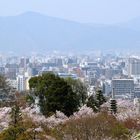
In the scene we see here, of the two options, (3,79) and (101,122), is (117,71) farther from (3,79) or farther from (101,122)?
(101,122)

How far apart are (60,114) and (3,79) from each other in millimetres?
8958

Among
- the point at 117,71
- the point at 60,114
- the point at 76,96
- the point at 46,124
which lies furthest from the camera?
the point at 117,71

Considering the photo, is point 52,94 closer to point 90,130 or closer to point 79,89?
point 79,89

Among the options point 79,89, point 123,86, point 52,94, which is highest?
point 52,94

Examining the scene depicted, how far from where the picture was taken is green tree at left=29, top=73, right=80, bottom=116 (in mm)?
17250

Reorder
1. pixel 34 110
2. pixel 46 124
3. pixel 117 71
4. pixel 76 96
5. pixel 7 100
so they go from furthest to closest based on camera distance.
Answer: pixel 117 71
pixel 7 100
pixel 76 96
pixel 34 110
pixel 46 124

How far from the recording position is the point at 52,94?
17.2 meters

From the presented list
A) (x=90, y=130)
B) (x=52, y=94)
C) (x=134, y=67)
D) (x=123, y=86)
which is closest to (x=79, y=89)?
(x=52, y=94)

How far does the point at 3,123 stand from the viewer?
47.1 feet

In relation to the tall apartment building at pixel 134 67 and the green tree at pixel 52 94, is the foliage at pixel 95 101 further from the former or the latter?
the tall apartment building at pixel 134 67

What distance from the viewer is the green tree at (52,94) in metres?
17.2

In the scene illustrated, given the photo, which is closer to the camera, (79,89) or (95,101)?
(95,101)

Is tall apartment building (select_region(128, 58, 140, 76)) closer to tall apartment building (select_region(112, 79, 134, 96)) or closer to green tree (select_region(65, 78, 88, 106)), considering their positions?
tall apartment building (select_region(112, 79, 134, 96))

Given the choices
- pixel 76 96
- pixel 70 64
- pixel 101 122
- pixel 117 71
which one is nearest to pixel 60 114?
pixel 76 96
